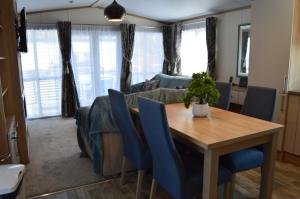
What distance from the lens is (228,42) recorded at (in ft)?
15.7

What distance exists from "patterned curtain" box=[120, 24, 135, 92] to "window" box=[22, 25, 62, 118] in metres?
1.47

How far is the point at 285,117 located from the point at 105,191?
2.39 metres

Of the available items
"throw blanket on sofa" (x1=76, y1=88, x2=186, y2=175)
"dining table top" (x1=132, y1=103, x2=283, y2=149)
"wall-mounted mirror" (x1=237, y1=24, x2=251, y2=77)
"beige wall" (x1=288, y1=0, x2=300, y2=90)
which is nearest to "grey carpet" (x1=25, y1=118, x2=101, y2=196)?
"throw blanket on sofa" (x1=76, y1=88, x2=186, y2=175)

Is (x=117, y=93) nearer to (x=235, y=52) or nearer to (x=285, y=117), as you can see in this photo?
(x=285, y=117)

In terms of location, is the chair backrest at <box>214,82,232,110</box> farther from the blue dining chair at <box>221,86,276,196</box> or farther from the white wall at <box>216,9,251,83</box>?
the white wall at <box>216,9,251,83</box>

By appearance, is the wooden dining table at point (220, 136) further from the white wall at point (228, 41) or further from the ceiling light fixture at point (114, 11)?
the white wall at point (228, 41)

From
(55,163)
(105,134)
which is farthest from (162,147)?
(55,163)

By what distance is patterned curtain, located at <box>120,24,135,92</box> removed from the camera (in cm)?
582

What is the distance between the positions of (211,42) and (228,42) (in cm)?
35

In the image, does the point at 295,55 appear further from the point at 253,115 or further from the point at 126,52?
the point at 126,52

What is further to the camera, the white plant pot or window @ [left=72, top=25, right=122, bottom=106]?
window @ [left=72, top=25, right=122, bottom=106]

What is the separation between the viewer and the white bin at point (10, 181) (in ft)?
4.66

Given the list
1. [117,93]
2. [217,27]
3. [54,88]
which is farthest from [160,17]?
[117,93]

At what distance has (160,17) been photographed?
597cm
